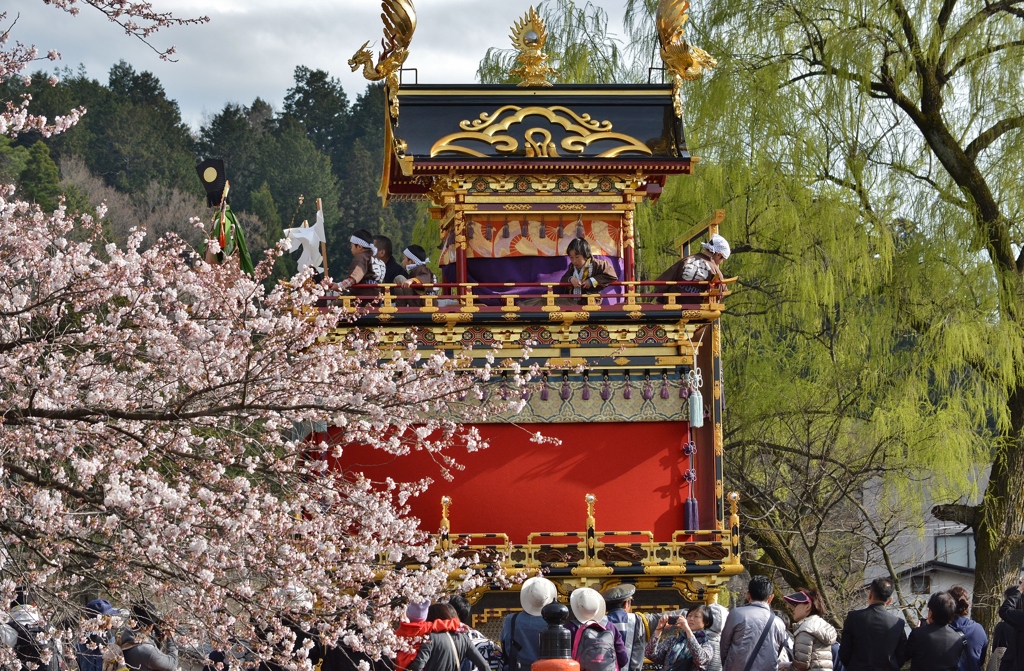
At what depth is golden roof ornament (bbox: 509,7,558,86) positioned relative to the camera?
1997 cm

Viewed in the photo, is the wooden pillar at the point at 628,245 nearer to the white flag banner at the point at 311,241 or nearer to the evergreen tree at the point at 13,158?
the white flag banner at the point at 311,241

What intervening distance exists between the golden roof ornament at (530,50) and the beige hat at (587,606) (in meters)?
10.4

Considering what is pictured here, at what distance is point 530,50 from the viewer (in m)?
20.2

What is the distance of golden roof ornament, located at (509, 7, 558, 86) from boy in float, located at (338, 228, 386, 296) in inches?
128

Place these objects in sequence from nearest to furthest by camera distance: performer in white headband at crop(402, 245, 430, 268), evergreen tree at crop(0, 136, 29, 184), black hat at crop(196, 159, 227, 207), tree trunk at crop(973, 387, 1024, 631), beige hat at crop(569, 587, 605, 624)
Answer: beige hat at crop(569, 587, 605, 624) < black hat at crop(196, 159, 227, 207) < performer in white headband at crop(402, 245, 430, 268) < tree trunk at crop(973, 387, 1024, 631) < evergreen tree at crop(0, 136, 29, 184)

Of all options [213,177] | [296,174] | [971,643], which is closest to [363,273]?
[213,177]

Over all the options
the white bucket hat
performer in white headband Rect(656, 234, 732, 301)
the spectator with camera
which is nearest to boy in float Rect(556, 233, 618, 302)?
performer in white headband Rect(656, 234, 732, 301)

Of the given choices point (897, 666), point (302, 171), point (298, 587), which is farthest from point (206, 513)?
point (302, 171)

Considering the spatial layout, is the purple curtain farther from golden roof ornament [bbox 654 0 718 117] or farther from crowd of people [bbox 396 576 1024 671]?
crowd of people [bbox 396 576 1024 671]

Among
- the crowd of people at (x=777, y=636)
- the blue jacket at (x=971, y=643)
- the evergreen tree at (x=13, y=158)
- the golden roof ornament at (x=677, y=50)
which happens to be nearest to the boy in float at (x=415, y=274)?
the golden roof ornament at (x=677, y=50)

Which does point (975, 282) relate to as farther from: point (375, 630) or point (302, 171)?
point (302, 171)

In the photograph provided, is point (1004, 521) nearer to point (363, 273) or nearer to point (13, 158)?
point (363, 273)

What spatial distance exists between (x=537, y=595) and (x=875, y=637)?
2.81m

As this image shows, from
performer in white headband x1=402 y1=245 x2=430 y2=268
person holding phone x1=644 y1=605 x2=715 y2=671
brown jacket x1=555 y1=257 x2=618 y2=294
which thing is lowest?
person holding phone x1=644 y1=605 x2=715 y2=671
